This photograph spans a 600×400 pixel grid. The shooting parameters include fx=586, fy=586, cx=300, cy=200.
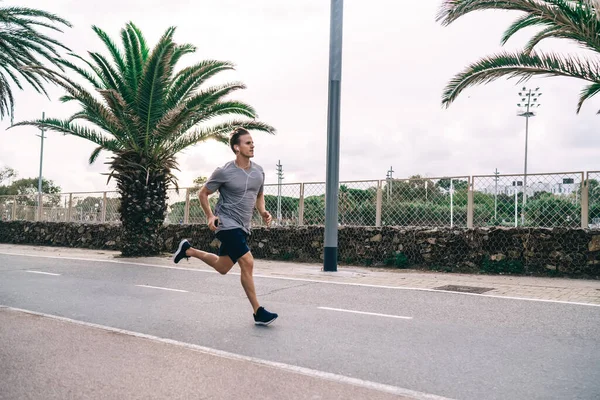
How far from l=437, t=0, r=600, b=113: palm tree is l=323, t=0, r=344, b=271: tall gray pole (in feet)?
7.64

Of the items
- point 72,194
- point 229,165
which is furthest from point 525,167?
point 229,165

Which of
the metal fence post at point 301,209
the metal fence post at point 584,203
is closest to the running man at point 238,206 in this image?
the metal fence post at point 584,203

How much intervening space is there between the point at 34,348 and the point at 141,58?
43.7 ft

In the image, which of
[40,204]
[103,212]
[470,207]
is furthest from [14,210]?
[470,207]

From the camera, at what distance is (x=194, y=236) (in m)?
17.8

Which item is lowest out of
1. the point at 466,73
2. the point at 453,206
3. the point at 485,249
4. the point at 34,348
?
the point at 34,348

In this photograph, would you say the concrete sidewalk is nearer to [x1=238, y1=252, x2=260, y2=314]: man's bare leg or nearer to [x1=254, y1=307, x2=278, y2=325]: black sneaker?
[x1=254, y1=307, x2=278, y2=325]: black sneaker

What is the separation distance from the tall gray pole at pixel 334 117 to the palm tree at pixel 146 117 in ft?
15.3

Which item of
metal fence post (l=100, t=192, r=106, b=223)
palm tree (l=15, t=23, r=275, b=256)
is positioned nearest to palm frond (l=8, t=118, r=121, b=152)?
Answer: palm tree (l=15, t=23, r=275, b=256)

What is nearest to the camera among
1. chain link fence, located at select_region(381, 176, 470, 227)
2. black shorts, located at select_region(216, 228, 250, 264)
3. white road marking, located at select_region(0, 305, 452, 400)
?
white road marking, located at select_region(0, 305, 452, 400)

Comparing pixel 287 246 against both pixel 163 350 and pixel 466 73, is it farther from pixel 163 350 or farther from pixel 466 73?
pixel 163 350

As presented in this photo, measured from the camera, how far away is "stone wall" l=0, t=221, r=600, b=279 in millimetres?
11133

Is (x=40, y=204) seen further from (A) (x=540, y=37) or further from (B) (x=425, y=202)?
(A) (x=540, y=37)

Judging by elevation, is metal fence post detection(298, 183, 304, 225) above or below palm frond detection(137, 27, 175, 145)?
below
